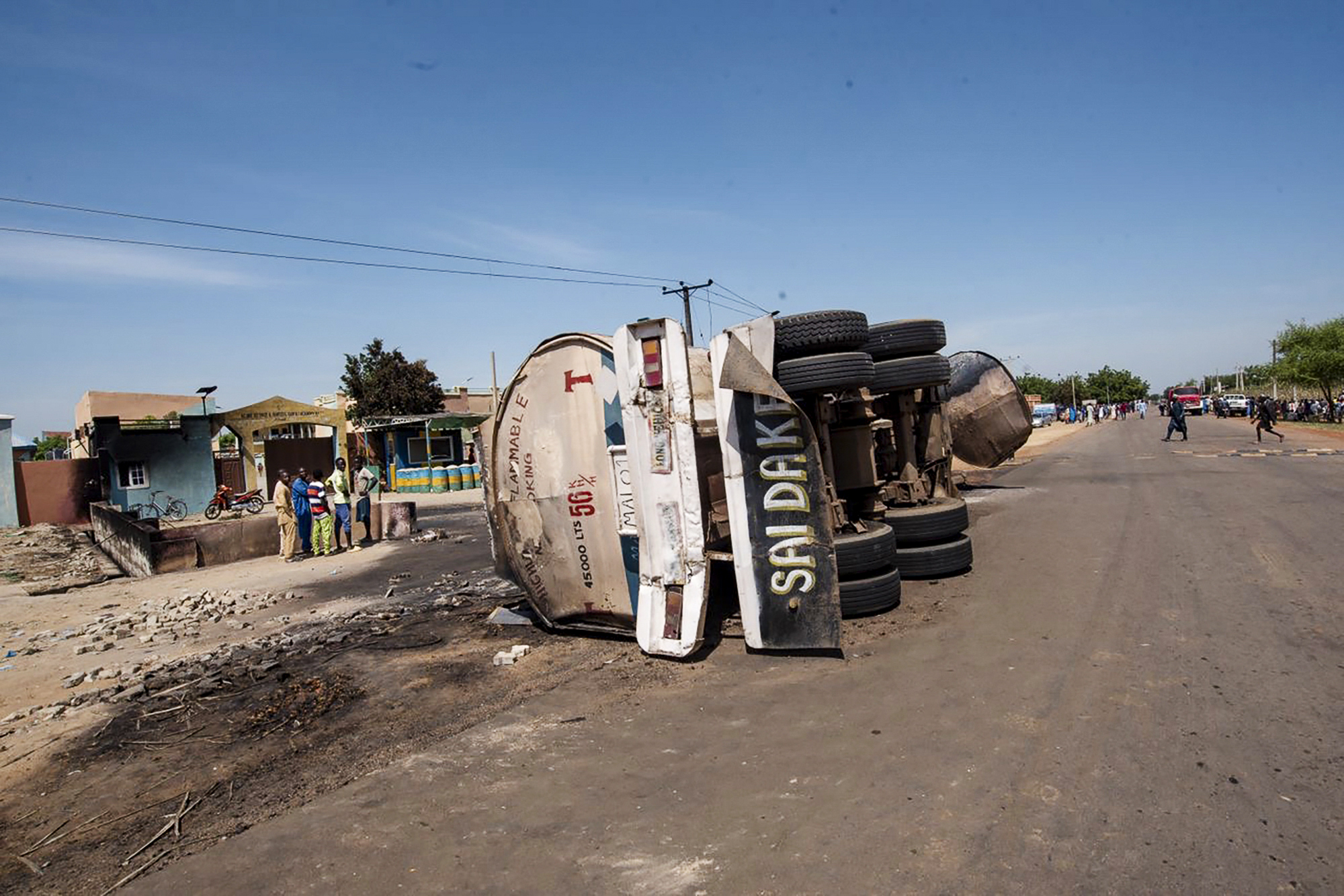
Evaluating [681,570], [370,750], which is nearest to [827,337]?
[681,570]

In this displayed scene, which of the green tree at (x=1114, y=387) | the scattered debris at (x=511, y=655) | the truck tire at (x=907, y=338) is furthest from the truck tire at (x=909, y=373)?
the green tree at (x=1114, y=387)

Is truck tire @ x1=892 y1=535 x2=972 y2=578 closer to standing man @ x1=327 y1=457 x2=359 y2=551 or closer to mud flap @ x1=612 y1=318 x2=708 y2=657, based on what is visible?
mud flap @ x1=612 y1=318 x2=708 y2=657

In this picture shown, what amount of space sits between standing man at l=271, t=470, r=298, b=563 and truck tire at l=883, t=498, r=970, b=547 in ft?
35.5

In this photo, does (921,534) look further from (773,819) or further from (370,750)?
(370,750)

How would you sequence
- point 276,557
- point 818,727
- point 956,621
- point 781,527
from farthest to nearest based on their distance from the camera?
point 276,557 < point 956,621 < point 781,527 < point 818,727

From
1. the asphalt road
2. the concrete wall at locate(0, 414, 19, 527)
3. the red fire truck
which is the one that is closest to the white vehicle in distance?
the red fire truck

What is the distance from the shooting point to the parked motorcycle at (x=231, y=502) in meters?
24.9

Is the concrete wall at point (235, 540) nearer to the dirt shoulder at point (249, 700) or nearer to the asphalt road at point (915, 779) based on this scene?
the dirt shoulder at point (249, 700)

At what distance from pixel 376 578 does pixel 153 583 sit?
4310 millimetres

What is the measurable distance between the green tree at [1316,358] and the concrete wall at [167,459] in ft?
183

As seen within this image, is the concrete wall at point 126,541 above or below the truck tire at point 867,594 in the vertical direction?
above

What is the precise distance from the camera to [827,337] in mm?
6641

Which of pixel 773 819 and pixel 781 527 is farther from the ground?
pixel 781 527

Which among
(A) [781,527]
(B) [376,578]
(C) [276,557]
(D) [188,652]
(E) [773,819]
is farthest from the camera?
(C) [276,557]
